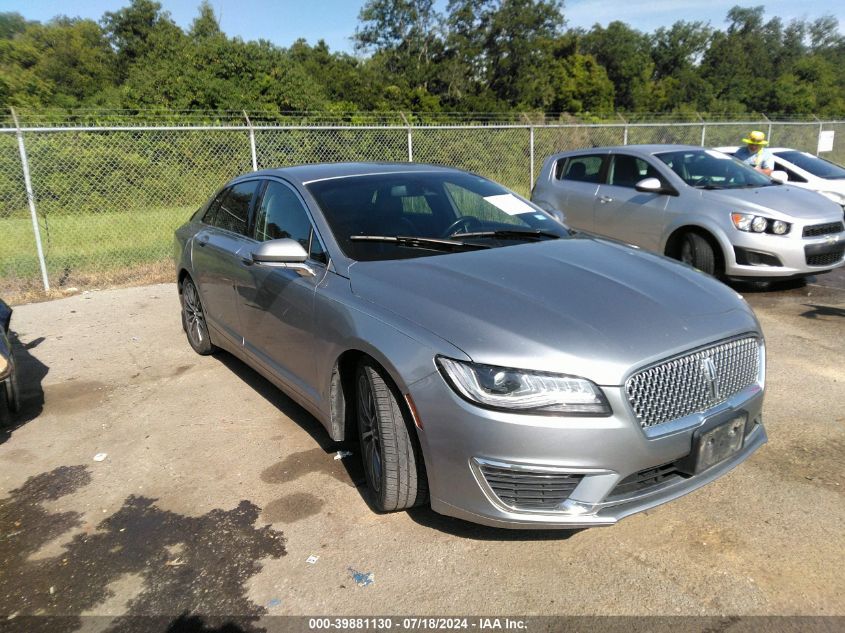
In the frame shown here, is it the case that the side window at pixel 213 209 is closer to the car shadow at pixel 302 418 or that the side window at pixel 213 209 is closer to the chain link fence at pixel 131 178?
the car shadow at pixel 302 418

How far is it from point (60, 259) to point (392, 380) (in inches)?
370

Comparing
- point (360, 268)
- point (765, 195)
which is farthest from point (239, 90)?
point (360, 268)

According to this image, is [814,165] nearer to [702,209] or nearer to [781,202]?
[781,202]

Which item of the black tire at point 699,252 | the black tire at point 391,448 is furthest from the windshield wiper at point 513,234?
the black tire at point 699,252

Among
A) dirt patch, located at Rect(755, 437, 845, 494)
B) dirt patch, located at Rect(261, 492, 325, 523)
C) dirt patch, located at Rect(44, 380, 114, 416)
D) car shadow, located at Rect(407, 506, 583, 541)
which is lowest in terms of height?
dirt patch, located at Rect(44, 380, 114, 416)

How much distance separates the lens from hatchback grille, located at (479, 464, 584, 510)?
245 centimetres

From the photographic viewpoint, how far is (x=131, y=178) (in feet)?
37.1

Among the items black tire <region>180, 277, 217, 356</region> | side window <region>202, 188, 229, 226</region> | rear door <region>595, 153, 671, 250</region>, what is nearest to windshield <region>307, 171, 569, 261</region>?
side window <region>202, 188, 229, 226</region>

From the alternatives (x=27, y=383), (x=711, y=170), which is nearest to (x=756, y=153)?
(x=711, y=170)

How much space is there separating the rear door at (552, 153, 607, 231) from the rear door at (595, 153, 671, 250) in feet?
0.40

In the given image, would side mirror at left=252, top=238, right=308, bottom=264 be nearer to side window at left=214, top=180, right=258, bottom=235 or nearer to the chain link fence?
side window at left=214, top=180, right=258, bottom=235

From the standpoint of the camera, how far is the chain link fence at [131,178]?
381 inches

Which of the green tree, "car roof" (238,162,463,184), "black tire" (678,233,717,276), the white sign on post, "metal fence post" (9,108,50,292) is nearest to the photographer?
"car roof" (238,162,463,184)

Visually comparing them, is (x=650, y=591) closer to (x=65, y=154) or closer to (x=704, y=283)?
(x=704, y=283)
